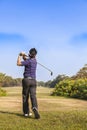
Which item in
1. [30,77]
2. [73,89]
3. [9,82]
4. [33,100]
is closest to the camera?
[33,100]

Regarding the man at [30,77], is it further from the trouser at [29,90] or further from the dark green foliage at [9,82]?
the dark green foliage at [9,82]

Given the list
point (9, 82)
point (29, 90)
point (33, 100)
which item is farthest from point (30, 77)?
point (9, 82)

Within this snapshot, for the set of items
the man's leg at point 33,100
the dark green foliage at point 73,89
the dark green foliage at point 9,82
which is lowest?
the man's leg at point 33,100

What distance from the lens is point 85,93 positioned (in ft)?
74.1

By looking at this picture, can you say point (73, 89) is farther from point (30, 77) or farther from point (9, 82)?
point (9, 82)

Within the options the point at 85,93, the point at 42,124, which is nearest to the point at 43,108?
the point at 42,124

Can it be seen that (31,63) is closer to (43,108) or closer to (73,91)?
(43,108)

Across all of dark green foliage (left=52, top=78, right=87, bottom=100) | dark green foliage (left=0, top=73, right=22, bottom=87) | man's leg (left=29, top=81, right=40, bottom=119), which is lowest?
man's leg (left=29, top=81, right=40, bottom=119)

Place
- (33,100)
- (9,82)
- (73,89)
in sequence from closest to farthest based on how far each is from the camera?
(33,100), (73,89), (9,82)

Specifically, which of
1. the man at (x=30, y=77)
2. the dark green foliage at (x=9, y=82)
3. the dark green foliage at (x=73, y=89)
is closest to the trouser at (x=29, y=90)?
the man at (x=30, y=77)

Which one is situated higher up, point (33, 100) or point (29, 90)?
point (29, 90)

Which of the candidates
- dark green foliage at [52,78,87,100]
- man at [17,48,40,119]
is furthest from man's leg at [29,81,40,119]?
dark green foliage at [52,78,87,100]

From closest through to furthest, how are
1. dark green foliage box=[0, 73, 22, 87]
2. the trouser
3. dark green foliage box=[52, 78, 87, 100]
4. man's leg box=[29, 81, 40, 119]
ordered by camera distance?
man's leg box=[29, 81, 40, 119], the trouser, dark green foliage box=[52, 78, 87, 100], dark green foliage box=[0, 73, 22, 87]

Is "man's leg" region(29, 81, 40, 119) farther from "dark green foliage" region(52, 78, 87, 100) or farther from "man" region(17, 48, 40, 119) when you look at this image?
"dark green foliage" region(52, 78, 87, 100)
